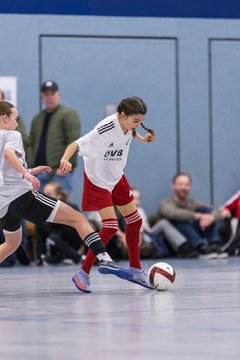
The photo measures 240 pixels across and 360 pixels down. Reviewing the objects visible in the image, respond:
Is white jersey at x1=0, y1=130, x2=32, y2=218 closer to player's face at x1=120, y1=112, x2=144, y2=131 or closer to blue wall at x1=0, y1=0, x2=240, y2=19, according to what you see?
player's face at x1=120, y1=112, x2=144, y2=131

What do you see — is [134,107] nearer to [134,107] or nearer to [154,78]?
[134,107]

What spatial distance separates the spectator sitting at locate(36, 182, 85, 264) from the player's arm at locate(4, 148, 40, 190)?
21.1 ft

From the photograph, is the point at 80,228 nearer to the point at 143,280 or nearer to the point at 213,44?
the point at 143,280

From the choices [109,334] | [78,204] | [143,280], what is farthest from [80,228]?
[78,204]

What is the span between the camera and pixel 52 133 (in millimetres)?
16688

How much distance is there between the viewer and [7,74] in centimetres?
1822

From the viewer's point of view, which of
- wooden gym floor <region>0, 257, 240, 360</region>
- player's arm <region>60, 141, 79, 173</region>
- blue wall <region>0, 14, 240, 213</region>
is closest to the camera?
wooden gym floor <region>0, 257, 240, 360</region>

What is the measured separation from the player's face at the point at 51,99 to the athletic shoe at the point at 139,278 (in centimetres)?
646

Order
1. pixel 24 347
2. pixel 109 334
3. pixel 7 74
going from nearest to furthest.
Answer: pixel 24 347, pixel 109 334, pixel 7 74

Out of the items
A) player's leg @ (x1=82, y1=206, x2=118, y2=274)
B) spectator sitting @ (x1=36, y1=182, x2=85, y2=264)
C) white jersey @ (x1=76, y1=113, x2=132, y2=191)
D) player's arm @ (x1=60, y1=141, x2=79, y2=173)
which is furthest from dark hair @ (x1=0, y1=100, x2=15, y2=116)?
spectator sitting @ (x1=36, y1=182, x2=85, y2=264)

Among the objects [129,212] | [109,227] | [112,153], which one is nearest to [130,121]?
[112,153]

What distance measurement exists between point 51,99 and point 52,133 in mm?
519

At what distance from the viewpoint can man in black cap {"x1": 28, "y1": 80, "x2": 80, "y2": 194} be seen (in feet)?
54.1

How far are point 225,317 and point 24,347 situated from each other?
1941 mm
